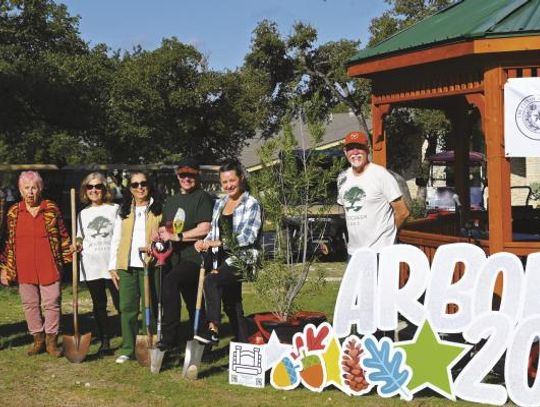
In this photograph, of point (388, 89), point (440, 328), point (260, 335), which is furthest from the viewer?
point (388, 89)

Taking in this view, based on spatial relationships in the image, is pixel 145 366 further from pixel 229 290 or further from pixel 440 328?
pixel 440 328

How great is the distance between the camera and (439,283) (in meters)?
5.43

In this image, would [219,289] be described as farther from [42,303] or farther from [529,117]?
[529,117]

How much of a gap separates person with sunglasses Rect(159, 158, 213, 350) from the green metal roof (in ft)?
8.52

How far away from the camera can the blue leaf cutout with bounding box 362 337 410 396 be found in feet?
17.6

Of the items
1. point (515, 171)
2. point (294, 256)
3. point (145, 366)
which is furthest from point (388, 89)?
point (515, 171)

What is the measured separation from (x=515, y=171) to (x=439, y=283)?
2795 cm

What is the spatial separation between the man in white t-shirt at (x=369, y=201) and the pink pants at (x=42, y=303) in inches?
113

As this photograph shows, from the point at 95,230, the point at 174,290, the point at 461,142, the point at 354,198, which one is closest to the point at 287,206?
the point at 354,198

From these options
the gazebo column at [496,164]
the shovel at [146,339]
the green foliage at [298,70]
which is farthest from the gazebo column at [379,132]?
the green foliage at [298,70]

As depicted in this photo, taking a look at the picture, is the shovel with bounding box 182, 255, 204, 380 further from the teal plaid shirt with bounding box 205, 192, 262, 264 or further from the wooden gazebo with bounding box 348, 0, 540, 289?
the wooden gazebo with bounding box 348, 0, 540, 289

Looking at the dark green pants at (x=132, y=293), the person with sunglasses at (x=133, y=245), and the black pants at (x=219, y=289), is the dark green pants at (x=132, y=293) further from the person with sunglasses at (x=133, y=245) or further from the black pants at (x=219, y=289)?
the black pants at (x=219, y=289)

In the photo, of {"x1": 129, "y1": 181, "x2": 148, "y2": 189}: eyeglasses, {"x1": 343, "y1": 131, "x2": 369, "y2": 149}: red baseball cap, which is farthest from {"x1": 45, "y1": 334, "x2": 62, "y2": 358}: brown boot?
{"x1": 343, "y1": 131, "x2": 369, "y2": 149}: red baseball cap

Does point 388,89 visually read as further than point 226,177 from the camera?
Yes
